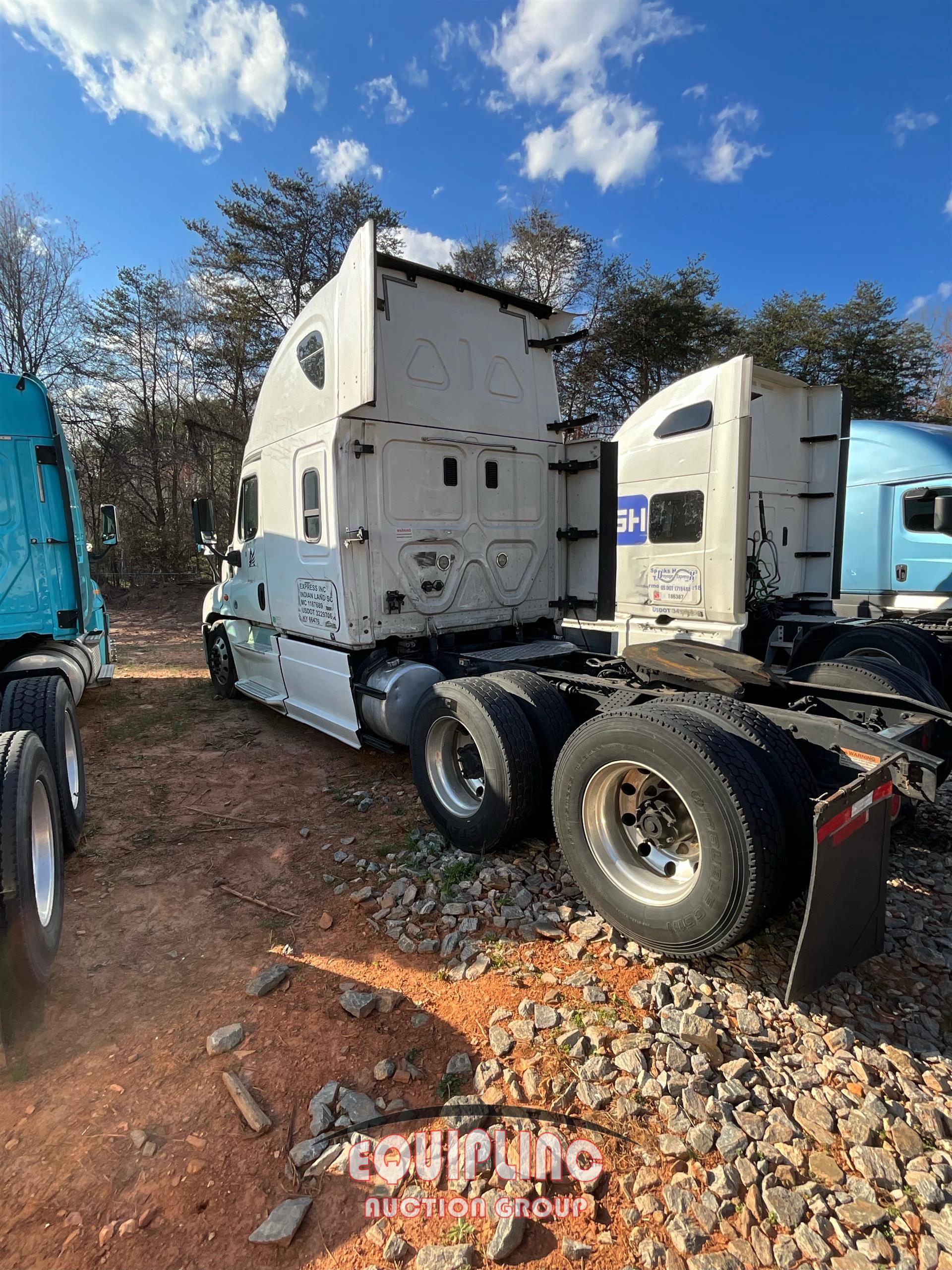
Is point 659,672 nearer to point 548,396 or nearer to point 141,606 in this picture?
point 548,396

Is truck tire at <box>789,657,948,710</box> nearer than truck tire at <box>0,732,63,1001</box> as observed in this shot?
No

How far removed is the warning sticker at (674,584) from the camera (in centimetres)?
523

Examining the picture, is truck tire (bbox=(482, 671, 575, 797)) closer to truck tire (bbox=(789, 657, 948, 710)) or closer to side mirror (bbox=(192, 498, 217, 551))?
truck tire (bbox=(789, 657, 948, 710))

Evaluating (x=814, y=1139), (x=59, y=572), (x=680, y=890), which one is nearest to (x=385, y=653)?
(x=59, y=572)

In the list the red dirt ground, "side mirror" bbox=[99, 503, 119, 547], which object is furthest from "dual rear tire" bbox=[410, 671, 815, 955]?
"side mirror" bbox=[99, 503, 119, 547]

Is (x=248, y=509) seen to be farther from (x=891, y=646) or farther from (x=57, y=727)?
(x=891, y=646)

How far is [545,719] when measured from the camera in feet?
12.4

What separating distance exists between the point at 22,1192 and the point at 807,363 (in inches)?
1124

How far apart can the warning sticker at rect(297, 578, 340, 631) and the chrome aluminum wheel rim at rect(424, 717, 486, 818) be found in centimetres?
145

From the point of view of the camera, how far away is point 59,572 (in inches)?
206

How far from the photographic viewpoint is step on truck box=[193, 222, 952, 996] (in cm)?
264

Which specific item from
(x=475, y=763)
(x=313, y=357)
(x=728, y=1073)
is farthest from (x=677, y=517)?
(x=728, y=1073)

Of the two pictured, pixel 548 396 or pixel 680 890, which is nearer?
pixel 680 890

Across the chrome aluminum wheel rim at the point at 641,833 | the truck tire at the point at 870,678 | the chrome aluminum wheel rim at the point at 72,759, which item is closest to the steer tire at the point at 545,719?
the chrome aluminum wheel rim at the point at 641,833
